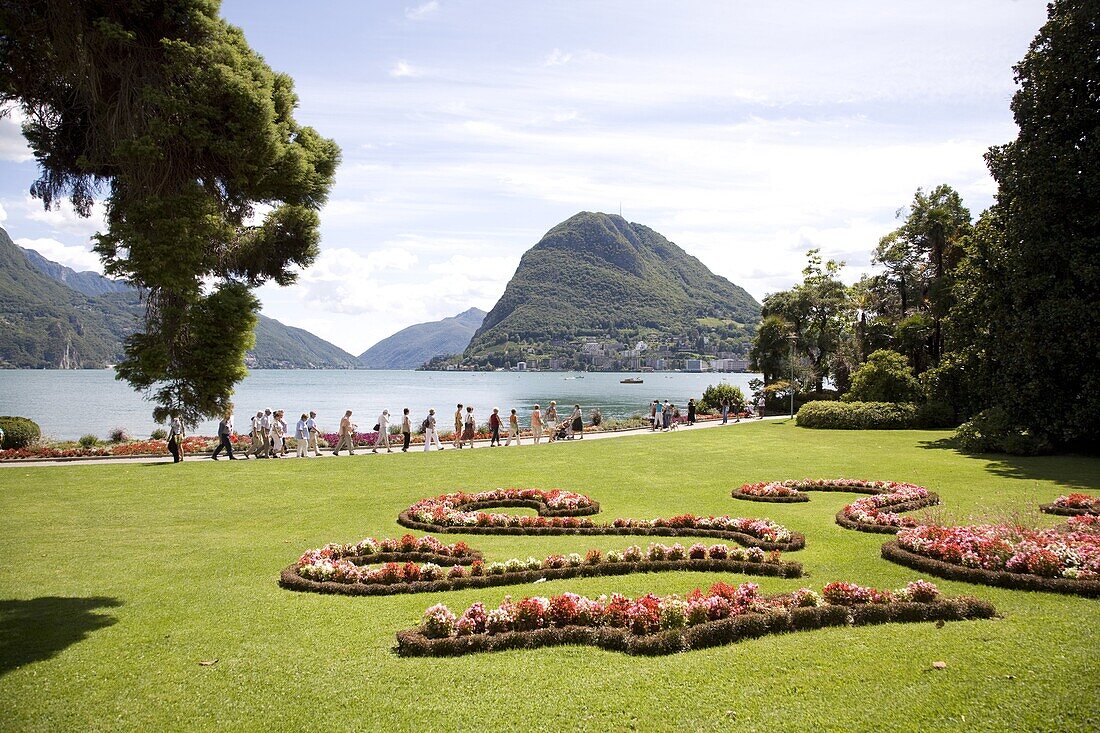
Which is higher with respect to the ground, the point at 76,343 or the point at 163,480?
the point at 76,343

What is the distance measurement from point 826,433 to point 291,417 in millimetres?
55005

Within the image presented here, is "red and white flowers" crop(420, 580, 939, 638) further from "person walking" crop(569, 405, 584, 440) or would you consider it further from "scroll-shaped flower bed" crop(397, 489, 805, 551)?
"person walking" crop(569, 405, 584, 440)

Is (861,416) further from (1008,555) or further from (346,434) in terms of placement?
(1008,555)

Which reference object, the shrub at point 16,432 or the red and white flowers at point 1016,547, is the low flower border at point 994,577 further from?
the shrub at point 16,432

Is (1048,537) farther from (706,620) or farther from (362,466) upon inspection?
(362,466)

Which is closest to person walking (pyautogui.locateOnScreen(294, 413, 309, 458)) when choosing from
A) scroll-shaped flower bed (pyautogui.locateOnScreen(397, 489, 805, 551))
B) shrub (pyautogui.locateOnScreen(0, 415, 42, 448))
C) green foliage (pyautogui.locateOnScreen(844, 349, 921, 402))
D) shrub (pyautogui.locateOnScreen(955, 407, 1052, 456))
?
shrub (pyautogui.locateOnScreen(0, 415, 42, 448))

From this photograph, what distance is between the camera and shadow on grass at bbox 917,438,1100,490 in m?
16.9

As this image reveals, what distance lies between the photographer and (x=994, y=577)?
8.74 m

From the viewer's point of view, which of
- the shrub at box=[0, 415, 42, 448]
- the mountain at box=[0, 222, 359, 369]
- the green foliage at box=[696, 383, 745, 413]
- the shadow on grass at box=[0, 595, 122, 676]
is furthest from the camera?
Result: the mountain at box=[0, 222, 359, 369]

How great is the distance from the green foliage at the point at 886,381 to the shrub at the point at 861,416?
163cm

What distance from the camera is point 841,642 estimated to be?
6906 mm

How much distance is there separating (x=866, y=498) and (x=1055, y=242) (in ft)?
45.3

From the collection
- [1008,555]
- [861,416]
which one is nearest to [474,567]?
[1008,555]

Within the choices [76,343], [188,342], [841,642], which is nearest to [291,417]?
[188,342]
